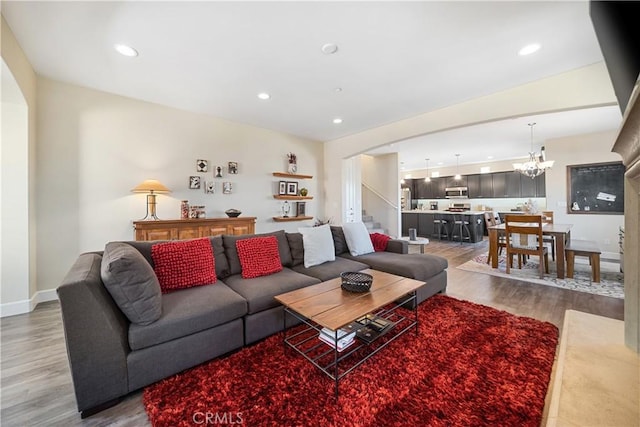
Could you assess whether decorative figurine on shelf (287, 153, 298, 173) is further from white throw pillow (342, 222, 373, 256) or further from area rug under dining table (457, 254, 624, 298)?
area rug under dining table (457, 254, 624, 298)

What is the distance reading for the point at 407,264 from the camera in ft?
9.36

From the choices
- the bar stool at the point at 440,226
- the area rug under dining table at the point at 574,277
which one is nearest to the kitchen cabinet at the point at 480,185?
the bar stool at the point at 440,226

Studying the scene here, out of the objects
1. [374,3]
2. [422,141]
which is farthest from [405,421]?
[422,141]

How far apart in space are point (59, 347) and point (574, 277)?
6.34 meters

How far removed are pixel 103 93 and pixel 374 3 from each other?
3.62 meters

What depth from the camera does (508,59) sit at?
254 centimetres

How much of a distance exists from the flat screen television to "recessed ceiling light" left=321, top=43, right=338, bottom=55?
1.77m

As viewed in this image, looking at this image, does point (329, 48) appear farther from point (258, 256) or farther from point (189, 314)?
point (189, 314)

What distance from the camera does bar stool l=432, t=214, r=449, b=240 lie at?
7652mm

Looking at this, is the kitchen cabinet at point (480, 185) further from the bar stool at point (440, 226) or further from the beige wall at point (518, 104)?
the beige wall at point (518, 104)

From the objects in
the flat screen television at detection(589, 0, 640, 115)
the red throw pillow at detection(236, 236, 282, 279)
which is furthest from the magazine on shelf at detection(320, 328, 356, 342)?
the flat screen television at detection(589, 0, 640, 115)

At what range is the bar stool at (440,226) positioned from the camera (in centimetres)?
765

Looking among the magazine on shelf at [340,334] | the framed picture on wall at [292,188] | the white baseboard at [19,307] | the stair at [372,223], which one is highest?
the framed picture on wall at [292,188]

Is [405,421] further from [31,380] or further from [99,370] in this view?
[31,380]
